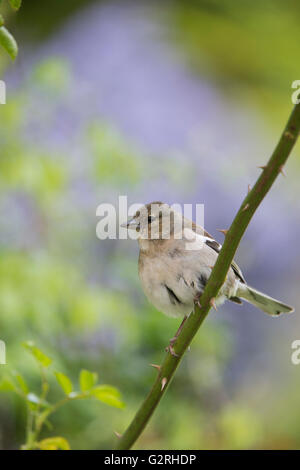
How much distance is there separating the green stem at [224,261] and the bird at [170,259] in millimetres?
787

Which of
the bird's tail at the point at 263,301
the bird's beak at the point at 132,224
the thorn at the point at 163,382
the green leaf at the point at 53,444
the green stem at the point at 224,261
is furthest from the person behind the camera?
the bird's tail at the point at 263,301

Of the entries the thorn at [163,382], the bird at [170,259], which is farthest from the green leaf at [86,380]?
the bird at [170,259]

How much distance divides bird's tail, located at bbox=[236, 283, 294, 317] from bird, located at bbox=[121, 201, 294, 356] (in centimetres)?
36

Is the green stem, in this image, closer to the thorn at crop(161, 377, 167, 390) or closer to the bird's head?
the thorn at crop(161, 377, 167, 390)

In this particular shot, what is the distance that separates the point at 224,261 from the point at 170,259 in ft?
3.18

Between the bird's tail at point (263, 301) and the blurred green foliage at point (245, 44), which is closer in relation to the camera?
the bird's tail at point (263, 301)

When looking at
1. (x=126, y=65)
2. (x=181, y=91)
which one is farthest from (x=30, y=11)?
(x=181, y=91)

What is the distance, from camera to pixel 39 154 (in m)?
3.70

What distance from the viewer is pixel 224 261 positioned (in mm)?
1316

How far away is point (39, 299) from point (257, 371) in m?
3.35

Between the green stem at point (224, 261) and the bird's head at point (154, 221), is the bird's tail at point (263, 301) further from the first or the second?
the green stem at point (224, 261)

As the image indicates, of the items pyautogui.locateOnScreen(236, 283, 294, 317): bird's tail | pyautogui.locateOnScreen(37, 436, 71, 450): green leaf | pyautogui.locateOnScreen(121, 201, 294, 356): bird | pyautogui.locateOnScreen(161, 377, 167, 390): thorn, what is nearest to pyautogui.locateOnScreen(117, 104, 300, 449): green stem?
pyautogui.locateOnScreen(161, 377, 167, 390): thorn

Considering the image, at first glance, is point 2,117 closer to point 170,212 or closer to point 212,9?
point 170,212

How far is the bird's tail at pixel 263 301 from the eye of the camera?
2.70 m
